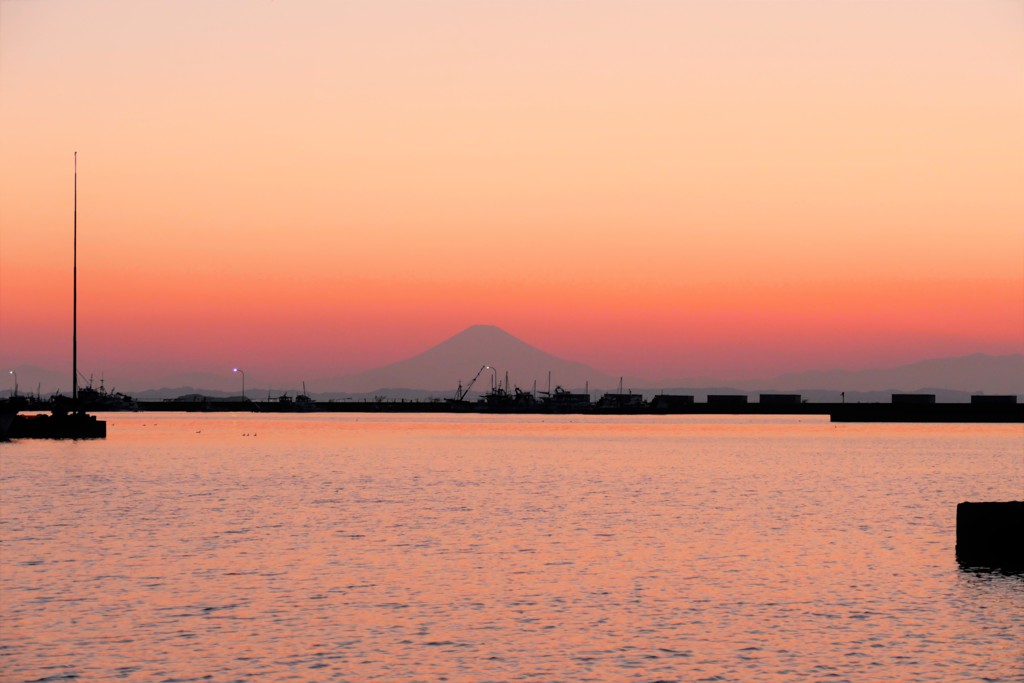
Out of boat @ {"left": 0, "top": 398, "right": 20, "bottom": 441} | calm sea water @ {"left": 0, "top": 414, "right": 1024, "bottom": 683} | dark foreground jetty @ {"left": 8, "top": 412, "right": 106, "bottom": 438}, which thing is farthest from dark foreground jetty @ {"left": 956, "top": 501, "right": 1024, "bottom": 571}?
boat @ {"left": 0, "top": 398, "right": 20, "bottom": 441}

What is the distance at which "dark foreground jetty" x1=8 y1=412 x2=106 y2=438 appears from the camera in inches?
5502

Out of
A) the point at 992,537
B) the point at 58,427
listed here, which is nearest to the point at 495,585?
the point at 992,537

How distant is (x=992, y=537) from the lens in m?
45.9

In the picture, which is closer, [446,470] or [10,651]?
[10,651]

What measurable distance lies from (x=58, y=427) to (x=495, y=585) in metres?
114

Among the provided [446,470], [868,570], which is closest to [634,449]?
[446,470]

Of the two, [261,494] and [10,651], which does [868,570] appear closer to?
[10,651]

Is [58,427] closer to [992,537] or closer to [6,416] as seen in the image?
[6,416]

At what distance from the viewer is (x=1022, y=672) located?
27266 mm

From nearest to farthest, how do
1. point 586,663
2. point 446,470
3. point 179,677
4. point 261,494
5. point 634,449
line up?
point 179,677 < point 586,663 < point 261,494 < point 446,470 < point 634,449

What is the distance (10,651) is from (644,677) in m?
14.5

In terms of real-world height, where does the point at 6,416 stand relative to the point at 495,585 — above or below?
above

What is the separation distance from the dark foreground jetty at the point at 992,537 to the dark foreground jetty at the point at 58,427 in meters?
111

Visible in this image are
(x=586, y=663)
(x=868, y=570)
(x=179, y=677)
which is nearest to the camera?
(x=179, y=677)
